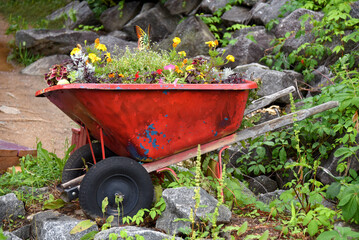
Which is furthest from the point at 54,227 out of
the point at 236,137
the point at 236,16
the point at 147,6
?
the point at 147,6

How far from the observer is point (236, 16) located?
8.05 meters

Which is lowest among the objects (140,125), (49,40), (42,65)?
(42,65)

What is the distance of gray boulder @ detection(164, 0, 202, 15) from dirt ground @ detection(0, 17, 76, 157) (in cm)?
303

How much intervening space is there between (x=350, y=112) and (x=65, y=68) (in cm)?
256

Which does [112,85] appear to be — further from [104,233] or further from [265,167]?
[265,167]

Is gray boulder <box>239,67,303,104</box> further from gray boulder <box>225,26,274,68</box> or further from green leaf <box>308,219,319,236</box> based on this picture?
green leaf <box>308,219,319,236</box>

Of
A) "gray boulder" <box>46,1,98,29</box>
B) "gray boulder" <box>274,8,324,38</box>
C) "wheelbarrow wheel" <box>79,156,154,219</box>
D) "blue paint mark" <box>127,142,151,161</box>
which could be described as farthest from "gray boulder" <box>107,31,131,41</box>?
"wheelbarrow wheel" <box>79,156,154,219</box>

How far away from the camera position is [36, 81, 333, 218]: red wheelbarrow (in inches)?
107

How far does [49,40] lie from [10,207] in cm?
Answer: 673

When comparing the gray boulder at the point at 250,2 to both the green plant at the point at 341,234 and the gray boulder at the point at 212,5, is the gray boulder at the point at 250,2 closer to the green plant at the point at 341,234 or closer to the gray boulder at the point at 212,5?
the gray boulder at the point at 212,5

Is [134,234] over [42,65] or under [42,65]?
over

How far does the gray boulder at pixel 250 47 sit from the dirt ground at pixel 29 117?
2.67 metres

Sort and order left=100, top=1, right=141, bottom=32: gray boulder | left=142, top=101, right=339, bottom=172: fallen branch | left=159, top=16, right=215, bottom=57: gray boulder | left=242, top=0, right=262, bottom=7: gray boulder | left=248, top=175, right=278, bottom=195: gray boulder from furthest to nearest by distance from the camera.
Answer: left=100, top=1, right=141, bottom=32: gray boulder → left=242, top=0, right=262, bottom=7: gray boulder → left=159, top=16, right=215, bottom=57: gray boulder → left=248, top=175, right=278, bottom=195: gray boulder → left=142, top=101, right=339, bottom=172: fallen branch

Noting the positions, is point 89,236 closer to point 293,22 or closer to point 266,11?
point 293,22
